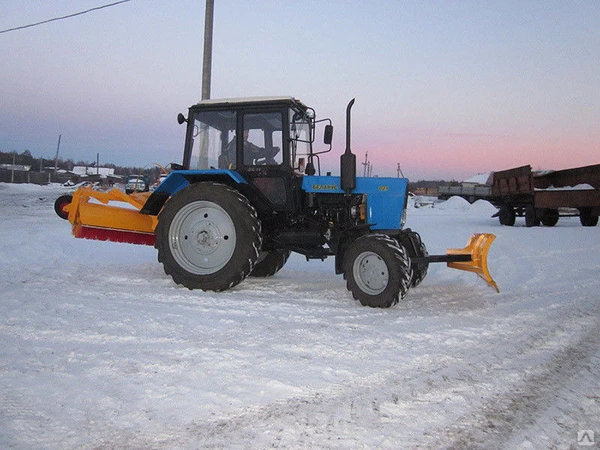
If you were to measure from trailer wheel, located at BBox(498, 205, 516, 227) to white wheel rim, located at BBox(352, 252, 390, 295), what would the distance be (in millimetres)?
12975

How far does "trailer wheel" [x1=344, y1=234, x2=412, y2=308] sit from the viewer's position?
4.75 meters

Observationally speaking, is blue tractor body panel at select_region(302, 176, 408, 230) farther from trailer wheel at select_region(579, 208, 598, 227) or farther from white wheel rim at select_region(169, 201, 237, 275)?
trailer wheel at select_region(579, 208, 598, 227)

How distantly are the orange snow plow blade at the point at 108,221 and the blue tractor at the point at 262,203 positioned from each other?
314 mm

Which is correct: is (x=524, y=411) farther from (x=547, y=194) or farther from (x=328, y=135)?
(x=547, y=194)

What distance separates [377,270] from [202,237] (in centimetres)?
221

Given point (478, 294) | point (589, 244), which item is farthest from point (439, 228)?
point (478, 294)

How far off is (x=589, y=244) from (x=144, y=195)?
8876 mm

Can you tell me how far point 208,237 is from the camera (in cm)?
587

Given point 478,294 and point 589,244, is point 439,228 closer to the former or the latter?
point 589,244

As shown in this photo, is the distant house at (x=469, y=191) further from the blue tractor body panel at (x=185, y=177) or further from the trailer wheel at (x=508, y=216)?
the blue tractor body panel at (x=185, y=177)

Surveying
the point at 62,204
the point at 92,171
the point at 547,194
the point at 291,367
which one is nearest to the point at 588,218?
the point at 547,194

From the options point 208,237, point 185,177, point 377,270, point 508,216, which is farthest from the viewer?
point 508,216

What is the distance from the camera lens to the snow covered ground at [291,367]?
231 cm

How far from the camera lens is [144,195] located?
7.04m
